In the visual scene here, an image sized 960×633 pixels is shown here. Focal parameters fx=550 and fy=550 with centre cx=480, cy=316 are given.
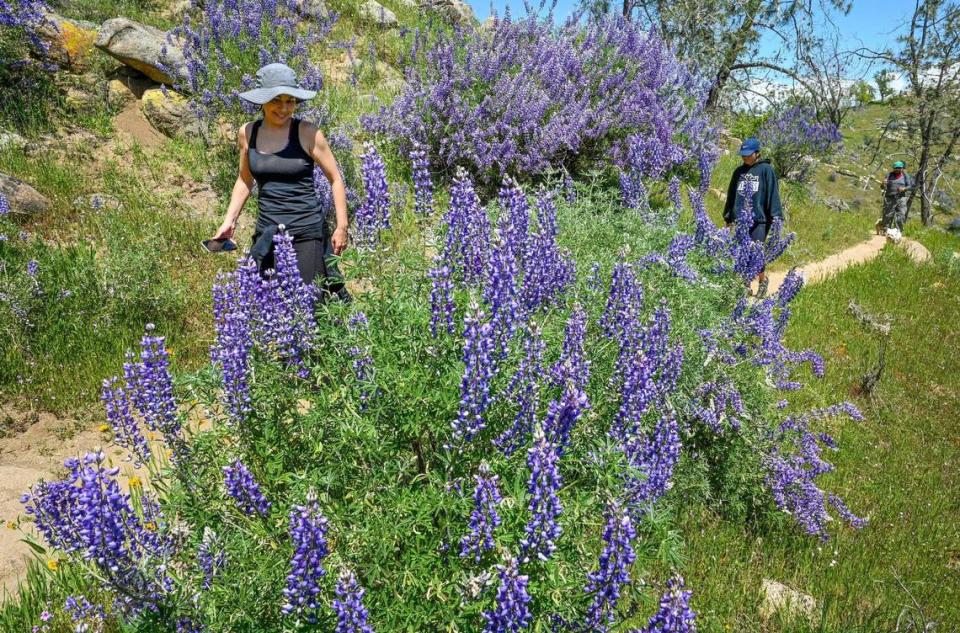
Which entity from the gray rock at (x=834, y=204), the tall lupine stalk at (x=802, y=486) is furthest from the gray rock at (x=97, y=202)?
the gray rock at (x=834, y=204)

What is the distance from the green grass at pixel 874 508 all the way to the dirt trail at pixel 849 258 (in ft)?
2.50

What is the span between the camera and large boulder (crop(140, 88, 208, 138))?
8.38 metres

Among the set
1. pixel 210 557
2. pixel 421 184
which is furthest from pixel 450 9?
pixel 210 557

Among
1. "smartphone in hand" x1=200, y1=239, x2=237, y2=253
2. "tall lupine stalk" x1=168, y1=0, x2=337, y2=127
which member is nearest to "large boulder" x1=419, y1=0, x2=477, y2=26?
"tall lupine stalk" x1=168, y1=0, x2=337, y2=127

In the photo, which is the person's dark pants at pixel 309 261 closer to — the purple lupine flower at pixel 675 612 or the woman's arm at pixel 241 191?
the woman's arm at pixel 241 191

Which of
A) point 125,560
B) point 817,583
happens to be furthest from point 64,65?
point 817,583

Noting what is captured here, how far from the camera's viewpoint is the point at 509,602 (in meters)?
1.66

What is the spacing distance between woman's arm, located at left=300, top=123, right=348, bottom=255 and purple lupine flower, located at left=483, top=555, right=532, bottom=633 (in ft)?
9.79

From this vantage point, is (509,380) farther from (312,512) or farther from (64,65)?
(64,65)

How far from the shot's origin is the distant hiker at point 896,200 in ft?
48.2

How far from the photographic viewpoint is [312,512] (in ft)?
5.73

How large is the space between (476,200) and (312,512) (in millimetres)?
2145

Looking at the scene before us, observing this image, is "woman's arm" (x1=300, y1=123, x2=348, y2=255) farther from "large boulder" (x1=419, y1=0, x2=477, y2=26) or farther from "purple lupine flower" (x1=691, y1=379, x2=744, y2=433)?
"large boulder" (x1=419, y1=0, x2=477, y2=26)

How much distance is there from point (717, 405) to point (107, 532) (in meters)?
3.73
